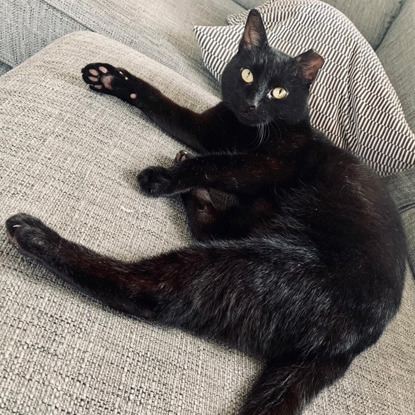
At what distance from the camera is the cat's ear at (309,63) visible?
0.96 m

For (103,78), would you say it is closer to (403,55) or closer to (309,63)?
(309,63)

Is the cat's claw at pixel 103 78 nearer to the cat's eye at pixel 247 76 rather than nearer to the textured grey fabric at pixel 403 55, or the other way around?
the cat's eye at pixel 247 76

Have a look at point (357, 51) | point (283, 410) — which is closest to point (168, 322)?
point (283, 410)

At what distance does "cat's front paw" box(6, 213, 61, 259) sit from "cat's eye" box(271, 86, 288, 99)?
0.66 m

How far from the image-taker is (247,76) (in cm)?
97

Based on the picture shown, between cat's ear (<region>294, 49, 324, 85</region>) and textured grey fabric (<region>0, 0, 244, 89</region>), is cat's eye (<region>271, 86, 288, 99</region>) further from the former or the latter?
textured grey fabric (<region>0, 0, 244, 89</region>)

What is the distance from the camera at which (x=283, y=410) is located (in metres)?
0.59

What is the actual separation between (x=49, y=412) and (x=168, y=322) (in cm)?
23

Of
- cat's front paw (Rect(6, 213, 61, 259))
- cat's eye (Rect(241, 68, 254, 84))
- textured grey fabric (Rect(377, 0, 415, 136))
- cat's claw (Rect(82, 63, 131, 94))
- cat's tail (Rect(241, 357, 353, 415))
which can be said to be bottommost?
cat's tail (Rect(241, 357, 353, 415))

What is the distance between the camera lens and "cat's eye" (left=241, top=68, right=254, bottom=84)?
965 mm

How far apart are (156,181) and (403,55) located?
121 centimetres

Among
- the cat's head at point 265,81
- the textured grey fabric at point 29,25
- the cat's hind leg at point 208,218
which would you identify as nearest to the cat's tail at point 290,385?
the cat's hind leg at point 208,218

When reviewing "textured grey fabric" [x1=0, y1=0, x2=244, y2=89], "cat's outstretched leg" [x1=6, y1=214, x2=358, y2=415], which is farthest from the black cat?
"textured grey fabric" [x1=0, y1=0, x2=244, y2=89]

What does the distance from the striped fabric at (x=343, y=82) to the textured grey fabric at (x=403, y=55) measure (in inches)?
7.3
